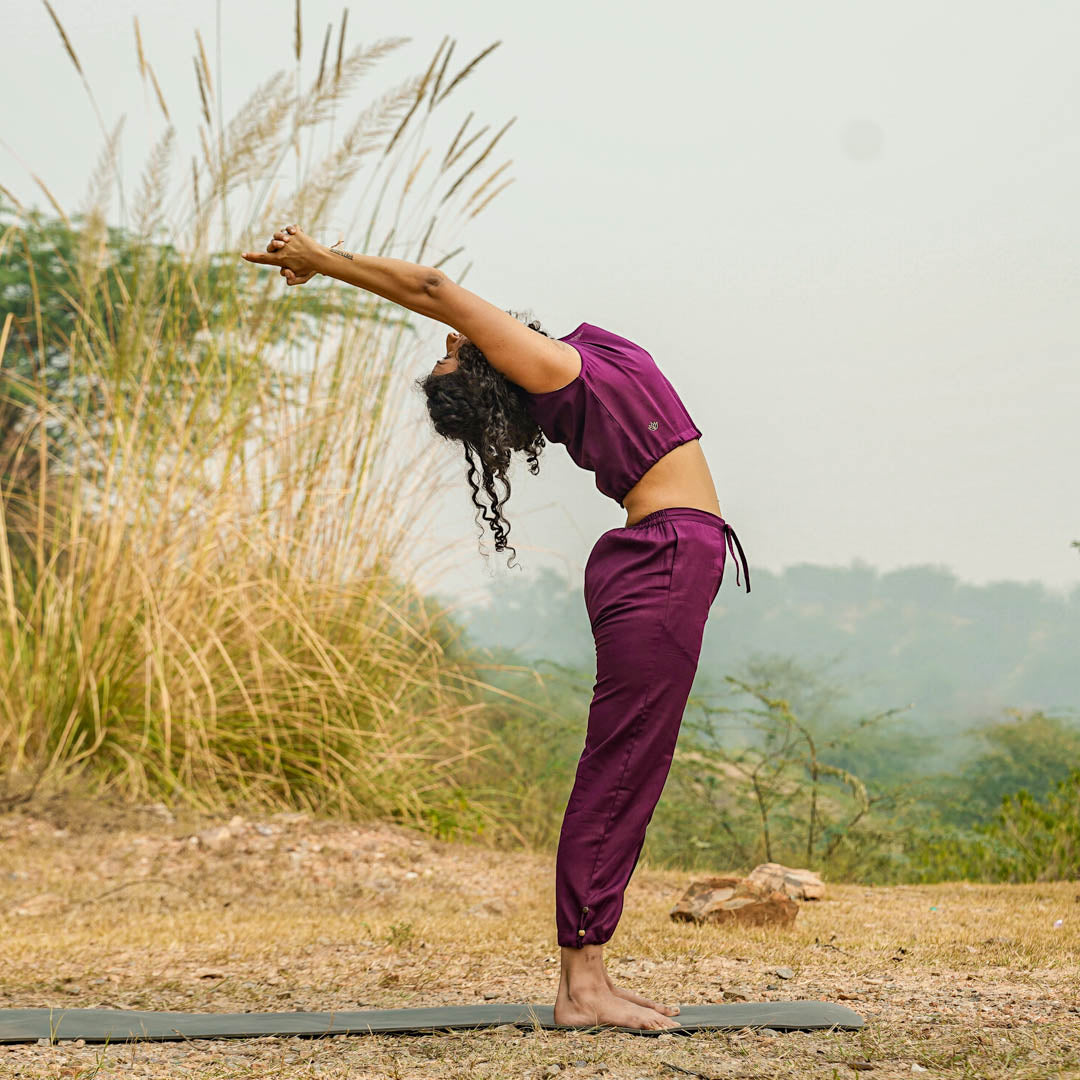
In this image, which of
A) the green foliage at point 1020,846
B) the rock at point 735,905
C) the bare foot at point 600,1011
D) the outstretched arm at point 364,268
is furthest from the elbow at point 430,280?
the green foliage at point 1020,846

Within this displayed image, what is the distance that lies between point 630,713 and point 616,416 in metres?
0.51

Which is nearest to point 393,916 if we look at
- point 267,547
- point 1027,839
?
point 267,547

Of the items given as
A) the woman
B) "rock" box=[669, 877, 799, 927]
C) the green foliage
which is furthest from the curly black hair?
the green foliage

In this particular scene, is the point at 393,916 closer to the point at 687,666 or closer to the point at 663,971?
the point at 663,971

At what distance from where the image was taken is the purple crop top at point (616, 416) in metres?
1.97

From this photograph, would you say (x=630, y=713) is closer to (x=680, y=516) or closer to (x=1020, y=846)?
(x=680, y=516)

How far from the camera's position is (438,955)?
2719 millimetres

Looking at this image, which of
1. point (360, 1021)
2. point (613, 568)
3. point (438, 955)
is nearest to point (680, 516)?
point (613, 568)

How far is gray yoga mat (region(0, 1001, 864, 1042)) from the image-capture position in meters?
1.94

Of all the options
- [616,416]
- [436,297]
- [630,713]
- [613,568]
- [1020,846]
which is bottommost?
[1020,846]

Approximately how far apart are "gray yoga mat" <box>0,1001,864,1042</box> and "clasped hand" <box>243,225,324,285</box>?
1.29 meters

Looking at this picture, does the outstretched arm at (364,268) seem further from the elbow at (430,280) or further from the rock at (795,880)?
the rock at (795,880)

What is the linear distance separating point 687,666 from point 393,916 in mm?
1847

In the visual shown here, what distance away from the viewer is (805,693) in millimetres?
8453
